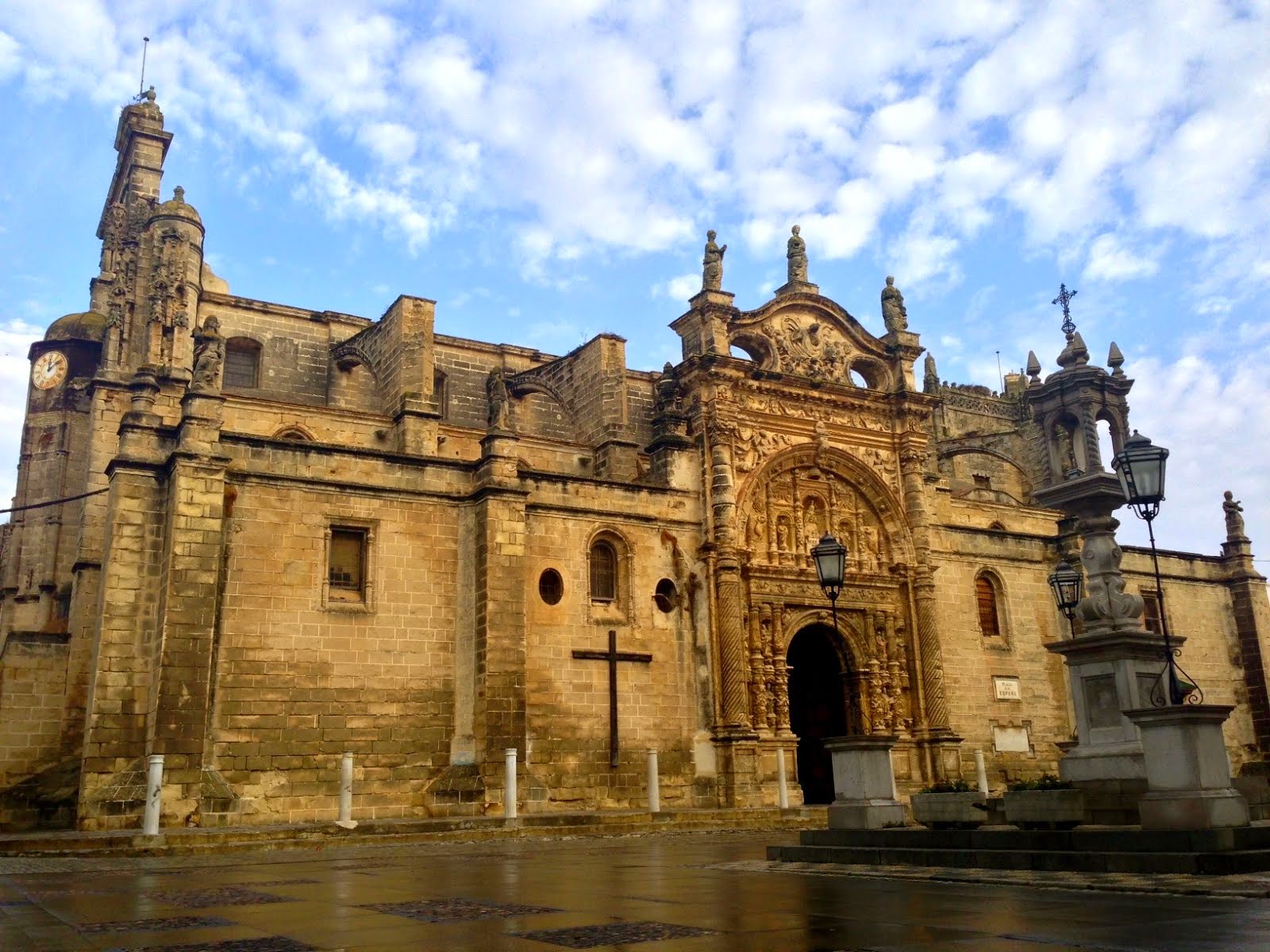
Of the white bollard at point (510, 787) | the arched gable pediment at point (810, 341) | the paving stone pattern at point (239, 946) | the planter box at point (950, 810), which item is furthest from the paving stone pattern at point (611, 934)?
the arched gable pediment at point (810, 341)

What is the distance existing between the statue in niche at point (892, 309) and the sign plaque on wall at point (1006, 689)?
33.4 feet

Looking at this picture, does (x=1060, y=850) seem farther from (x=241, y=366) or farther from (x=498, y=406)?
(x=241, y=366)

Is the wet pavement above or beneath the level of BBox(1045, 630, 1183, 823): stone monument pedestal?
beneath

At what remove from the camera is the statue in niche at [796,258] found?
31.0m

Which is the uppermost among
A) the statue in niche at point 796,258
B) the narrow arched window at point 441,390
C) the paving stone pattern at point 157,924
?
the statue in niche at point 796,258

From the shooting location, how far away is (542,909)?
7598 millimetres

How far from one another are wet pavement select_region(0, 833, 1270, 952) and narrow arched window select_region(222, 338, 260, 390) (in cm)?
1941

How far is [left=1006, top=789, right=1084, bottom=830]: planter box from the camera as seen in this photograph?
11719 mm

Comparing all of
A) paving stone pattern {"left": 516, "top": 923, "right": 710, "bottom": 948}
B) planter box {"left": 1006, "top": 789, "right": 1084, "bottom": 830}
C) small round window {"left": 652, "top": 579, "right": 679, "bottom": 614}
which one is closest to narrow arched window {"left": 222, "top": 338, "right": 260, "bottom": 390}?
small round window {"left": 652, "top": 579, "right": 679, "bottom": 614}

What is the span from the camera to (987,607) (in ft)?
103

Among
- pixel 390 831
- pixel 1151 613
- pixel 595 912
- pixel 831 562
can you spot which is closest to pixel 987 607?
pixel 1151 613

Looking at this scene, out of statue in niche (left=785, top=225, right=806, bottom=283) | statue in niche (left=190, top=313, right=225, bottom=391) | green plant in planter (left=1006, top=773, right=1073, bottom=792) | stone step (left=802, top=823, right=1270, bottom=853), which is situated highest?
statue in niche (left=785, top=225, right=806, bottom=283)

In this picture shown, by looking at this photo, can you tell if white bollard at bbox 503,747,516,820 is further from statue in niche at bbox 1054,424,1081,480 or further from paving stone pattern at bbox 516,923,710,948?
paving stone pattern at bbox 516,923,710,948

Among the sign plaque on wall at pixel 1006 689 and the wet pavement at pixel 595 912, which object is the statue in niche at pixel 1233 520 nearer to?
the sign plaque on wall at pixel 1006 689
